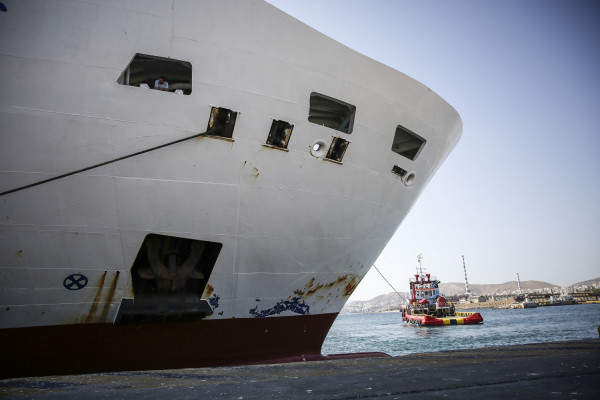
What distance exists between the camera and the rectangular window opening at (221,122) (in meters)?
4.85

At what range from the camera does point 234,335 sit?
19.1 ft

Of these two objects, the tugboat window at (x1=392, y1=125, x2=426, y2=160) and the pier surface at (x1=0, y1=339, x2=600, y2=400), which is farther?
the tugboat window at (x1=392, y1=125, x2=426, y2=160)

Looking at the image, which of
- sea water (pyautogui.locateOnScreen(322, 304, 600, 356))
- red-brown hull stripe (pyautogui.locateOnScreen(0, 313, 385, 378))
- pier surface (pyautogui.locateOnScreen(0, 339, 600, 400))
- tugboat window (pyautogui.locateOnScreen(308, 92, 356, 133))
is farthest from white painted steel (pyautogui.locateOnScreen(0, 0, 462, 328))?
sea water (pyautogui.locateOnScreen(322, 304, 600, 356))

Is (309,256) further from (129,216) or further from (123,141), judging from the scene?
(123,141)

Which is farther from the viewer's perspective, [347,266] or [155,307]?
[347,266]

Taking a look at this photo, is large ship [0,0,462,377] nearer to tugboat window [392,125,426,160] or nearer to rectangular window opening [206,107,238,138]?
rectangular window opening [206,107,238,138]

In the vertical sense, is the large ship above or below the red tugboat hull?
above

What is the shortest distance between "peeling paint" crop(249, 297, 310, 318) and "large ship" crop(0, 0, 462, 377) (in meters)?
0.05

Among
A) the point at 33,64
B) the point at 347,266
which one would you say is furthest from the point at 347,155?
the point at 33,64

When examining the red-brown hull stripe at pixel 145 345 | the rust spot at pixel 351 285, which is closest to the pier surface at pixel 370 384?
the red-brown hull stripe at pixel 145 345

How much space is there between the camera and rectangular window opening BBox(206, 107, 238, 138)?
15.9 ft

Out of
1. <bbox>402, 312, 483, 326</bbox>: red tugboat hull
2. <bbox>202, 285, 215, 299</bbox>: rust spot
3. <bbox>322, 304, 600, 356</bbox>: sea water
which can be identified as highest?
<bbox>202, 285, 215, 299</bbox>: rust spot

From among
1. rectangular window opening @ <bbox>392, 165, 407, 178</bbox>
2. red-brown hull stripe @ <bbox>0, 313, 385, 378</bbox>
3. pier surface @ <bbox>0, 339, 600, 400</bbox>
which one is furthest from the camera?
rectangular window opening @ <bbox>392, 165, 407, 178</bbox>

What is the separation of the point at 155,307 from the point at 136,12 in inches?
157
